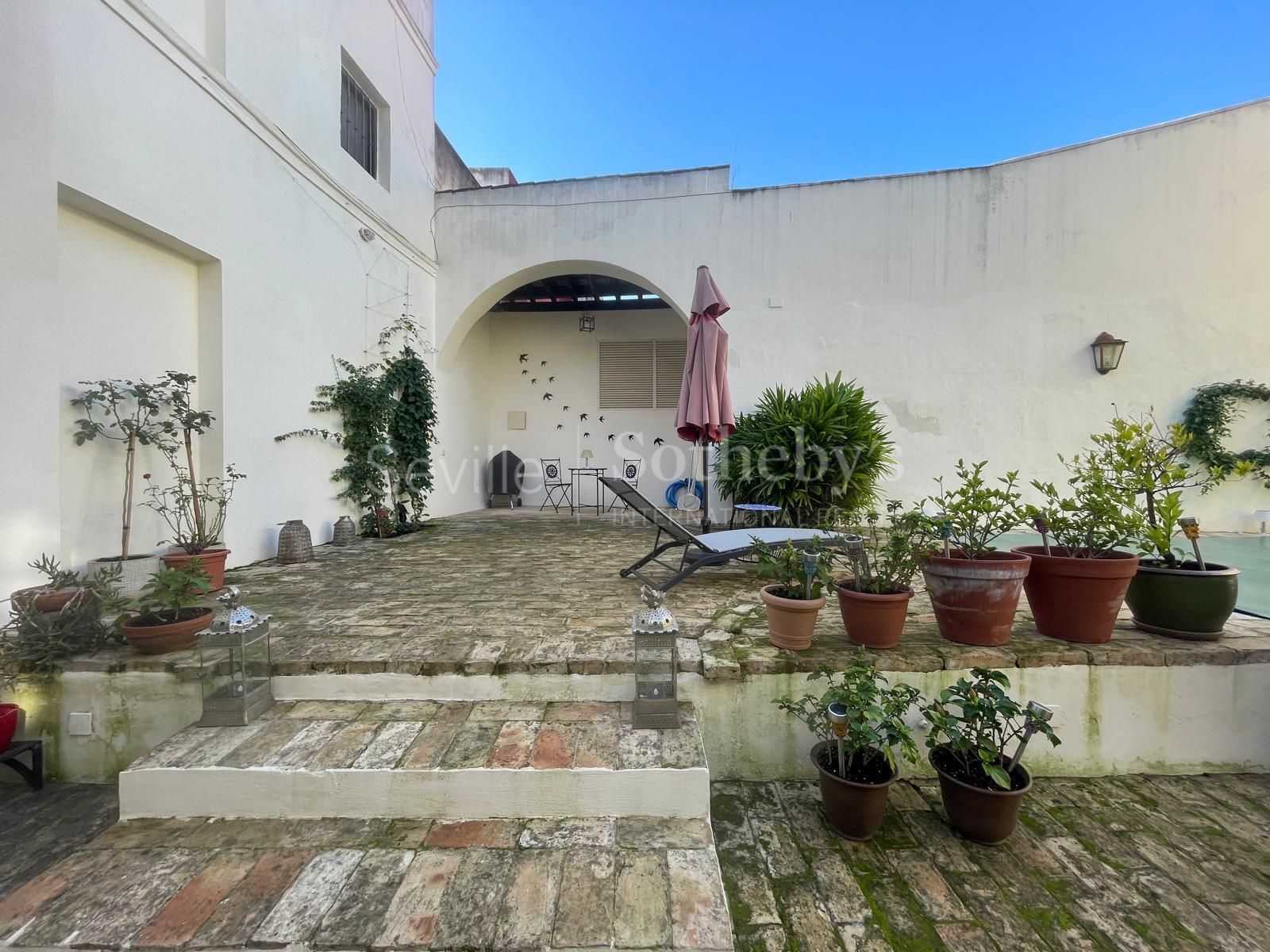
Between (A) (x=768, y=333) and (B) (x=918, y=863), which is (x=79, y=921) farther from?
(A) (x=768, y=333)

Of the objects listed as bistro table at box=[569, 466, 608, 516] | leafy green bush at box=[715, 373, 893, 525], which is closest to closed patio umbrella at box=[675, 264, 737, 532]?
leafy green bush at box=[715, 373, 893, 525]

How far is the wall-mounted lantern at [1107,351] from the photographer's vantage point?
5445 millimetres

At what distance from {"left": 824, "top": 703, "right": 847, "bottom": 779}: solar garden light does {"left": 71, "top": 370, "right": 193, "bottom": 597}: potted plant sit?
3.43 m

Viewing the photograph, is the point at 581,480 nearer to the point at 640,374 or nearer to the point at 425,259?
the point at 640,374

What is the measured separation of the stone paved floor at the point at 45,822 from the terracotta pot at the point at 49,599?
67cm

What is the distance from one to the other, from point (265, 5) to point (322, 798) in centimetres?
550

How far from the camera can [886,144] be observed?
734 cm

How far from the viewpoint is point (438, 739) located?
1.71 m

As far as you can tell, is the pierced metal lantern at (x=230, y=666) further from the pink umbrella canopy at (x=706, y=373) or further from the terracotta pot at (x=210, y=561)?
the pink umbrella canopy at (x=706, y=373)

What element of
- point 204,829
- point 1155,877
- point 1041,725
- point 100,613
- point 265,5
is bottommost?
point 1155,877

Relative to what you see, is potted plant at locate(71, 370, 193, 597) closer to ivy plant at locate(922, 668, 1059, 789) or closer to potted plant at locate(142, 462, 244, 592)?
potted plant at locate(142, 462, 244, 592)

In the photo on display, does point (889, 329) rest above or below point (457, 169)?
below

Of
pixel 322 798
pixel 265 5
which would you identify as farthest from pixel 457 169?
pixel 322 798

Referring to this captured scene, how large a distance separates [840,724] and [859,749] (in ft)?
0.58
